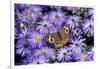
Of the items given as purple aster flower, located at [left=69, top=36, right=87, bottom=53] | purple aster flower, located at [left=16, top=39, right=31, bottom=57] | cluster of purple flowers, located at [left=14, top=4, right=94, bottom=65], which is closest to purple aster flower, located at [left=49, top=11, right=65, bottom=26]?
cluster of purple flowers, located at [left=14, top=4, right=94, bottom=65]

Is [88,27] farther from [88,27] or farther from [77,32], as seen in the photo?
[77,32]

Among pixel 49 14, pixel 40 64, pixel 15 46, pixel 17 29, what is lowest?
pixel 40 64

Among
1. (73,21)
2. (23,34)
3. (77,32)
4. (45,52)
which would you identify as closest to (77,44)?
(77,32)

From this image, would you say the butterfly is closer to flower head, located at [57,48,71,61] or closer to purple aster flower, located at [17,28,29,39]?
flower head, located at [57,48,71,61]

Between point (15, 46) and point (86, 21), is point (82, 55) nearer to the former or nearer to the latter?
point (86, 21)

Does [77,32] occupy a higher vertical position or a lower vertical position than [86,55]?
higher

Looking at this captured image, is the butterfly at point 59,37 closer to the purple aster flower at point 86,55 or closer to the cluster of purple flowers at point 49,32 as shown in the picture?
the cluster of purple flowers at point 49,32

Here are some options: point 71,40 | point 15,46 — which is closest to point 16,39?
point 15,46
